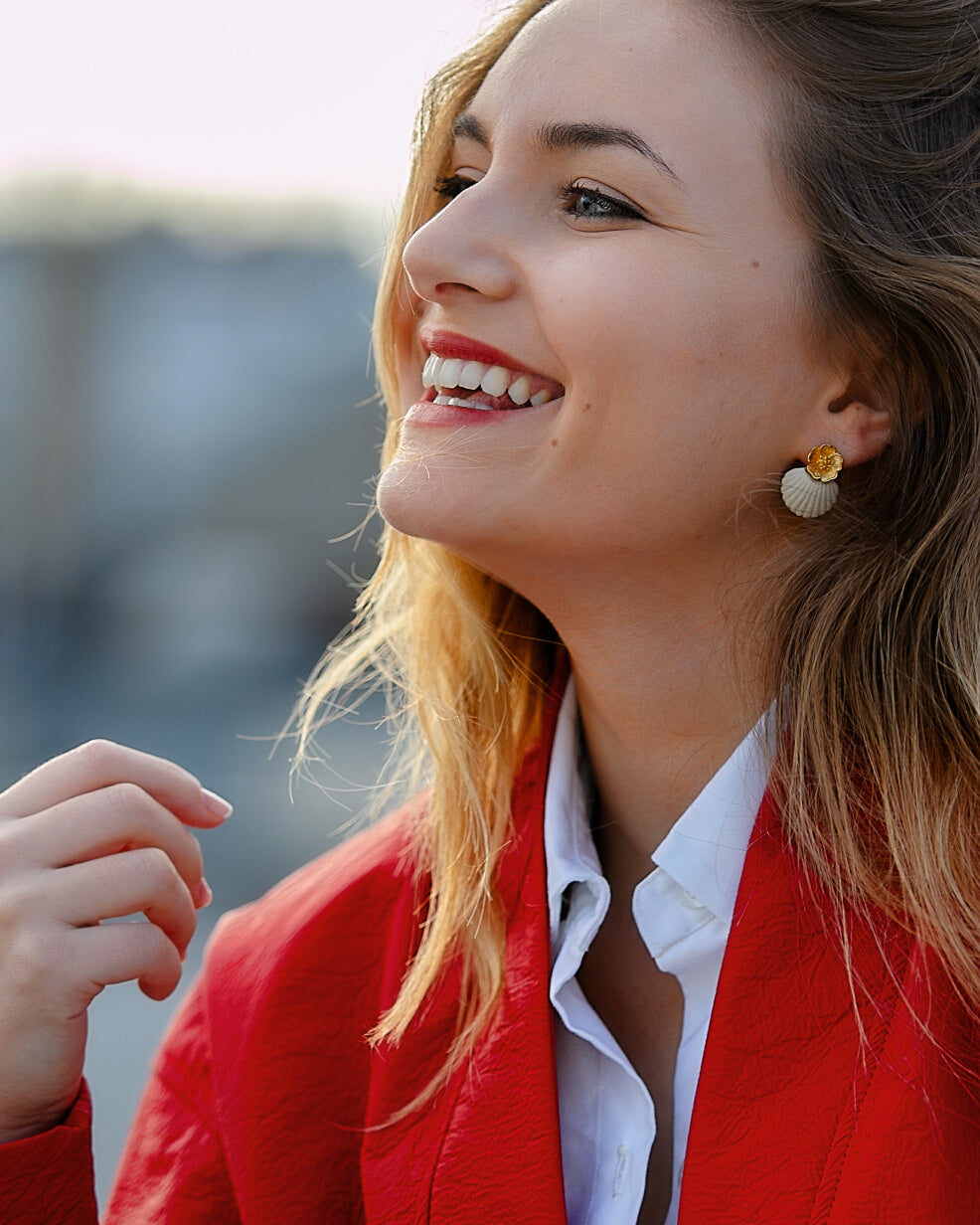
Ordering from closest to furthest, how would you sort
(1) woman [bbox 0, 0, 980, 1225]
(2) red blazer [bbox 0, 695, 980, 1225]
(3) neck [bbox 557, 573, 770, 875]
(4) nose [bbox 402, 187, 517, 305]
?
1. (2) red blazer [bbox 0, 695, 980, 1225]
2. (1) woman [bbox 0, 0, 980, 1225]
3. (4) nose [bbox 402, 187, 517, 305]
4. (3) neck [bbox 557, 573, 770, 875]

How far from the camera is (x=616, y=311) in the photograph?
1616mm

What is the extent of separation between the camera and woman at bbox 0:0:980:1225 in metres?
1.58

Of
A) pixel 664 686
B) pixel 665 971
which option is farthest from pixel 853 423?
pixel 665 971

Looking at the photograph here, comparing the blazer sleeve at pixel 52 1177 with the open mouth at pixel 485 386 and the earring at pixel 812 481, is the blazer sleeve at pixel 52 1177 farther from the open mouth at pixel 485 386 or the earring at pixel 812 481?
the earring at pixel 812 481

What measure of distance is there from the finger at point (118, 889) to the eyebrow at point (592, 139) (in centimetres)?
92

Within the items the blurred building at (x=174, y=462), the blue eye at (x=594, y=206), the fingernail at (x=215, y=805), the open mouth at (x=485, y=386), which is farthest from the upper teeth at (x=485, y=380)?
the blurred building at (x=174, y=462)

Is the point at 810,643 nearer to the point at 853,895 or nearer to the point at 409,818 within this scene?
the point at 853,895

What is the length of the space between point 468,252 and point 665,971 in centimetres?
86

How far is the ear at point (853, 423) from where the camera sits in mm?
1747

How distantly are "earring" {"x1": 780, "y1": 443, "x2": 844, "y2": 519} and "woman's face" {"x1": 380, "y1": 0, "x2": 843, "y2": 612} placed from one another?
0.06ft

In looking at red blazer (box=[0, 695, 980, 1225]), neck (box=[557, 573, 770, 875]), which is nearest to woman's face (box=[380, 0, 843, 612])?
neck (box=[557, 573, 770, 875])

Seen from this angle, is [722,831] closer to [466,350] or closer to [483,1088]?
[483,1088]

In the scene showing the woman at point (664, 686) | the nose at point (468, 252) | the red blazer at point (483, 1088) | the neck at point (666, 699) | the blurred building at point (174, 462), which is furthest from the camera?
the blurred building at point (174, 462)

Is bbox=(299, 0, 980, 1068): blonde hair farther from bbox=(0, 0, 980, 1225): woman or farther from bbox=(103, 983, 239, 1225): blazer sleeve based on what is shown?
bbox=(103, 983, 239, 1225): blazer sleeve
